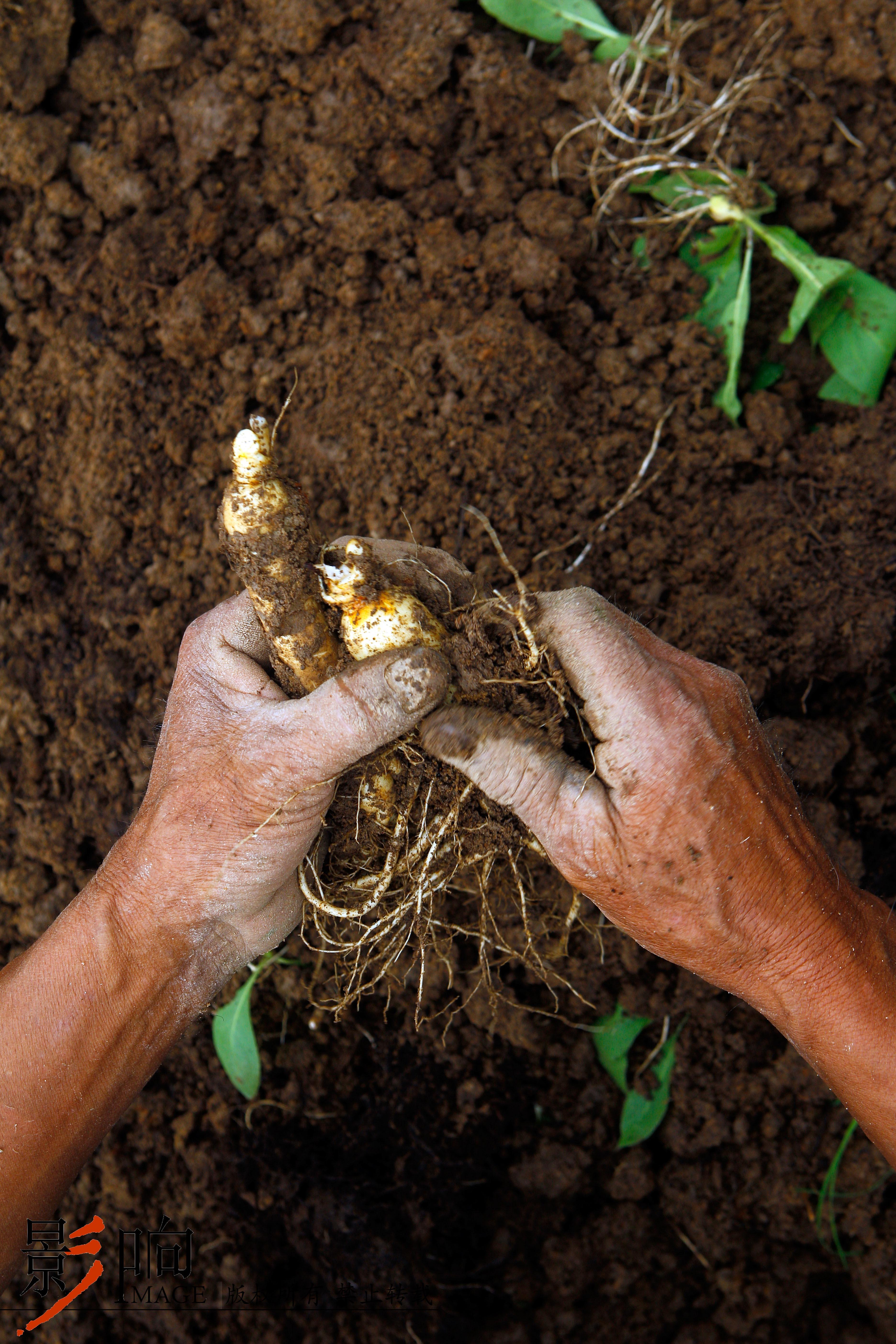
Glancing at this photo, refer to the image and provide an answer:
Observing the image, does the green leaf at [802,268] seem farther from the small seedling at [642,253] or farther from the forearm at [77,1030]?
the forearm at [77,1030]

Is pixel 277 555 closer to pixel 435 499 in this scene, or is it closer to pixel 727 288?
pixel 435 499

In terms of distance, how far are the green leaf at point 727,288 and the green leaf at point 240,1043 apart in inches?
71.6

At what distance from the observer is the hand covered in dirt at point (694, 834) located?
130 cm

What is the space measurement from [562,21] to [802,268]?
0.85 m

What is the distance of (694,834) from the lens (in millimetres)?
1296

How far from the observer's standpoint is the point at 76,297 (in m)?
2.07

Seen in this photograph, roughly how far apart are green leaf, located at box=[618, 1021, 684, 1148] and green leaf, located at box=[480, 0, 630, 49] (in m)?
2.41

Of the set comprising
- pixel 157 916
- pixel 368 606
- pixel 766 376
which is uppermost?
pixel 766 376

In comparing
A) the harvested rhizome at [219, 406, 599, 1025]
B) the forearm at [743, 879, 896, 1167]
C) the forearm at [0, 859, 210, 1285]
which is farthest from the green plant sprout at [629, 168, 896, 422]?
the forearm at [0, 859, 210, 1285]

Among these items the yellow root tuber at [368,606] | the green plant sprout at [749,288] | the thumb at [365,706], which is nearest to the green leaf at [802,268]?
the green plant sprout at [749,288]

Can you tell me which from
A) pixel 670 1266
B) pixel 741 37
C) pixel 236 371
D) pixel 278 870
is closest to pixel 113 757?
pixel 278 870

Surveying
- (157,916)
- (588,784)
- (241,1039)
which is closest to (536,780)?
(588,784)

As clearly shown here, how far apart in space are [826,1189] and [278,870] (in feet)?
5.06

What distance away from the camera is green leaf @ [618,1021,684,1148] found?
1.99 metres
